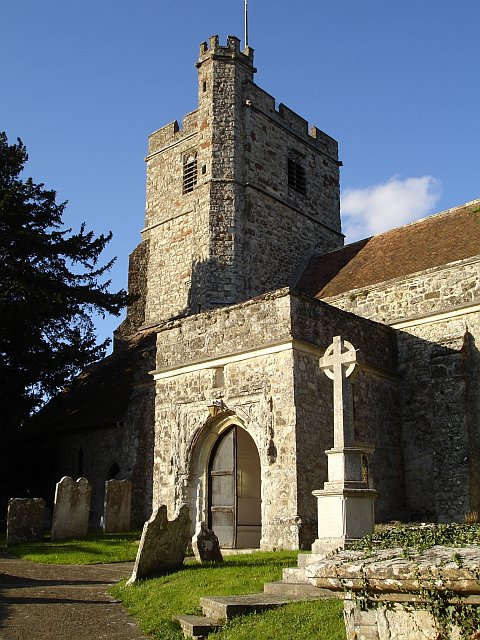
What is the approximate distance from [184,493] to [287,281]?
10901mm

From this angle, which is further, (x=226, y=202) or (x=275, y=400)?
(x=226, y=202)

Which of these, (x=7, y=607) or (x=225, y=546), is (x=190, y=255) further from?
(x=7, y=607)

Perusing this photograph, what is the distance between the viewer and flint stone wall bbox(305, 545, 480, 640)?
9.91 feet

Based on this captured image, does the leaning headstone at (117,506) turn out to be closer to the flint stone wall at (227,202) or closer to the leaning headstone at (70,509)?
the leaning headstone at (70,509)

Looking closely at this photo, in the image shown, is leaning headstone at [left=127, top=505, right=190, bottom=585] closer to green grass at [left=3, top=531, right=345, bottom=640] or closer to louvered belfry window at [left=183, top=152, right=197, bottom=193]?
green grass at [left=3, top=531, right=345, bottom=640]

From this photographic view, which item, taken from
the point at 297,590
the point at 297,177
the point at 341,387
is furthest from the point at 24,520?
the point at 297,177

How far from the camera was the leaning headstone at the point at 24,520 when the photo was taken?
14.9 meters

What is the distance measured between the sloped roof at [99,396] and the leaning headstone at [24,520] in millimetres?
5063

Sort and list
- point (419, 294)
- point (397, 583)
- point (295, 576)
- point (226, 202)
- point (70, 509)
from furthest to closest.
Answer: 1. point (226, 202)
2. point (419, 294)
3. point (70, 509)
4. point (295, 576)
5. point (397, 583)

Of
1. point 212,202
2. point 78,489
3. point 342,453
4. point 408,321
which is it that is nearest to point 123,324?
point 212,202

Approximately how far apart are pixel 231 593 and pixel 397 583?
495cm

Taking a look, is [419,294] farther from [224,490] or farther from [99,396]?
[99,396]

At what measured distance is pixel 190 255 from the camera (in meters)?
23.1

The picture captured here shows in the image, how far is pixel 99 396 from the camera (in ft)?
75.6
